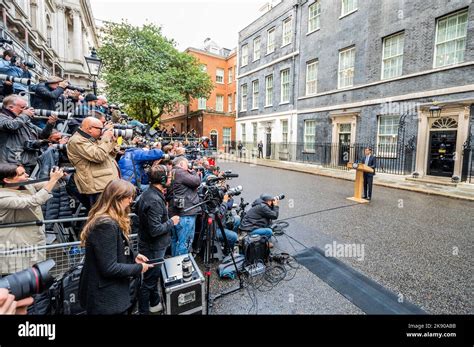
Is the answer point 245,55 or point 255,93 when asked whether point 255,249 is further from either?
point 245,55

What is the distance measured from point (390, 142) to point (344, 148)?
10.2 ft

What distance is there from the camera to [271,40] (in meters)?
23.5

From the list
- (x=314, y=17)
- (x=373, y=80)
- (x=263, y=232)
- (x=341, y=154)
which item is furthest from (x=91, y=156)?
(x=314, y=17)

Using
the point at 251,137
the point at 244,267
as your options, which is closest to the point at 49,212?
the point at 244,267

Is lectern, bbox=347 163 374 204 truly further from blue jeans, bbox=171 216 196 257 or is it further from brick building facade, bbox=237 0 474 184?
blue jeans, bbox=171 216 196 257

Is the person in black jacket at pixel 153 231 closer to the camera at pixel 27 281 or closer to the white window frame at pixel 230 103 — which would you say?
the camera at pixel 27 281

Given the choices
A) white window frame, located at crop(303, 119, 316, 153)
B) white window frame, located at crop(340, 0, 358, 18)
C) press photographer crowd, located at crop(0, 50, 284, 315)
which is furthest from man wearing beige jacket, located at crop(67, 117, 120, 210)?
white window frame, located at crop(340, 0, 358, 18)

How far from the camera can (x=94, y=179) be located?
3264 millimetres

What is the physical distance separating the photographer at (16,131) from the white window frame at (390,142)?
15.6m

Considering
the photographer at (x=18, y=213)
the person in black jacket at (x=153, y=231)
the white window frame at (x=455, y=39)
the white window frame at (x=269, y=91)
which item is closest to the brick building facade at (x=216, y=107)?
the white window frame at (x=269, y=91)

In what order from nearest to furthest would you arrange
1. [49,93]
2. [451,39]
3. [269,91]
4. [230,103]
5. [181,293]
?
1. [181,293]
2. [49,93]
3. [451,39]
4. [269,91]
5. [230,103]

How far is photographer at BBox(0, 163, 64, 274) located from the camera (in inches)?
92.4
